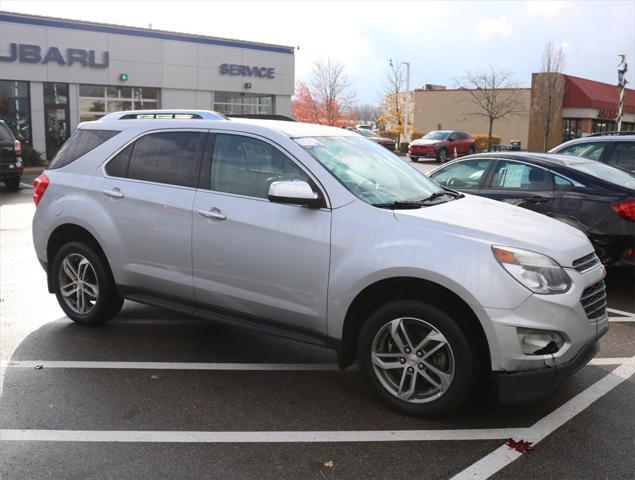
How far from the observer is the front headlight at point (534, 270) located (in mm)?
3660

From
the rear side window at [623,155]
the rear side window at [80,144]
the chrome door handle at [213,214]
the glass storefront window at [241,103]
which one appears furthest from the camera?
the glass storefront window at [241,103]

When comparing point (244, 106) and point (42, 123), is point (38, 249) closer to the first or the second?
point (42, 123)

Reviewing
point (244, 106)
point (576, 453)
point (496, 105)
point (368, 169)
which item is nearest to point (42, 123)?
point (244, 106)

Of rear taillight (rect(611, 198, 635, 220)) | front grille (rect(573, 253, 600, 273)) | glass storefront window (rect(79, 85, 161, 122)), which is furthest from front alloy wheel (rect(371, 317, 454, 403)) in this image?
glass storefront window (rect(79, 85, 161, 122))

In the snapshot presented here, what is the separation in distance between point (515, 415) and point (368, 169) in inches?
76.5

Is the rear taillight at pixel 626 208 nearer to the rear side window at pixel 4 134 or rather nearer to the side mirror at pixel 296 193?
the side mirror at pixel 296 193

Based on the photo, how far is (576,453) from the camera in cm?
355

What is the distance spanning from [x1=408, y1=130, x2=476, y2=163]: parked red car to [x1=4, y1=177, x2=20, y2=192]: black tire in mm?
21546

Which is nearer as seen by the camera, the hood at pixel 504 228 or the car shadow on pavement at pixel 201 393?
the hood at pixel 504 228

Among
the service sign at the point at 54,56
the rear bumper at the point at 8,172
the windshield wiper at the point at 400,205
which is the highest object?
the service sign at the point at 54,56

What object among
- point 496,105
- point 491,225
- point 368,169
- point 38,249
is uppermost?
point 496,105

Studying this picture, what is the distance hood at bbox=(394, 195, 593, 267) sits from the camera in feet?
12.5

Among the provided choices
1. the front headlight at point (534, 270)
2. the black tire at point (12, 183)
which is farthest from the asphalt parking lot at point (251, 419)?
the black tire at point (12, 183)

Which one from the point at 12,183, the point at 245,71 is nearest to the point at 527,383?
the point at 12,183
